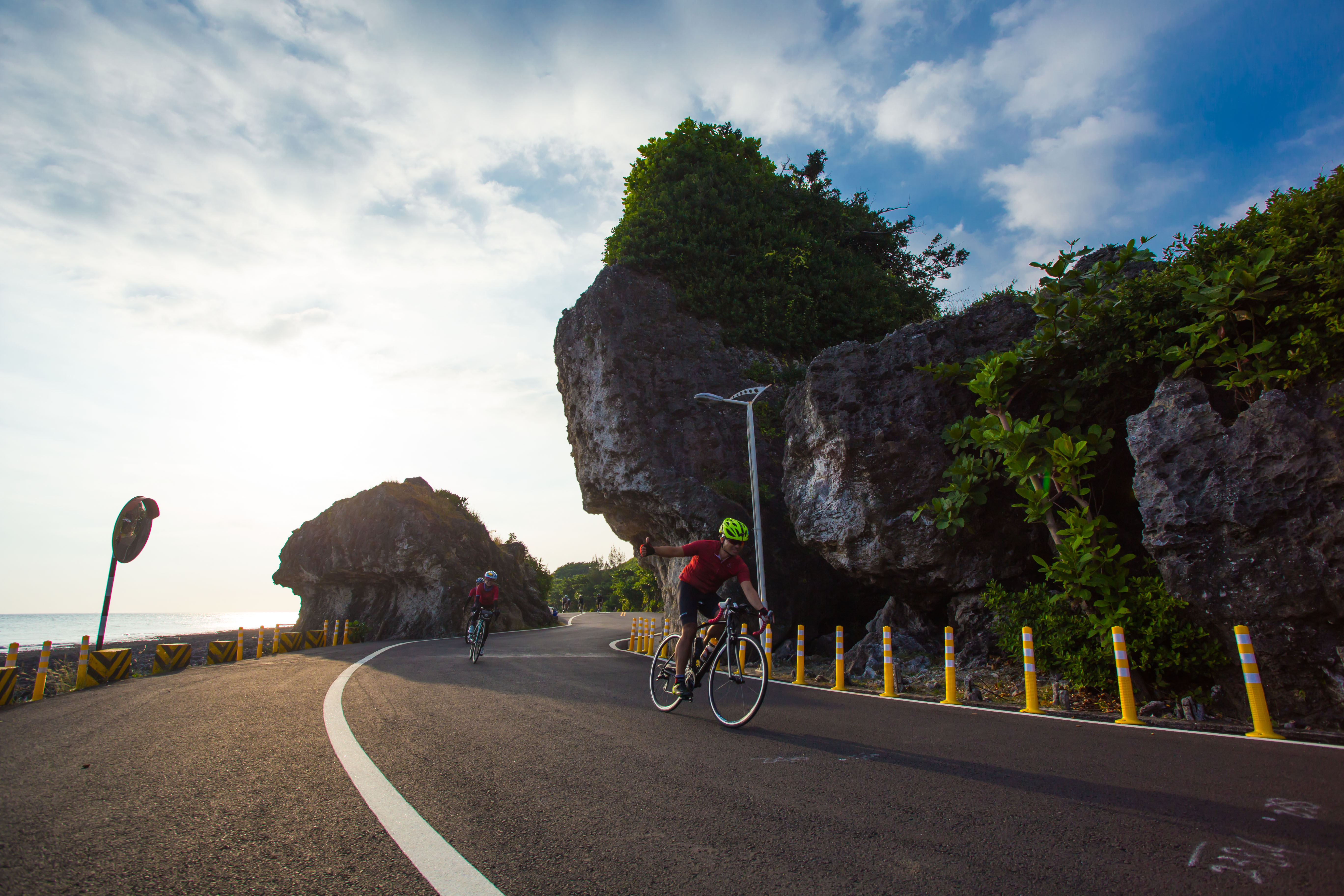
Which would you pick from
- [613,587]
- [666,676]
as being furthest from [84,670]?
[613,587]

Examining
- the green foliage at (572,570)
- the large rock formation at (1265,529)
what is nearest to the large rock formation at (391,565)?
the large rock formation at (1265,529)

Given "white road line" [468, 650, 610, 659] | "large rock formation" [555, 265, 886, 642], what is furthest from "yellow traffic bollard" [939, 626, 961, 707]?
"large rock formation" [555, 265, 886, 642]

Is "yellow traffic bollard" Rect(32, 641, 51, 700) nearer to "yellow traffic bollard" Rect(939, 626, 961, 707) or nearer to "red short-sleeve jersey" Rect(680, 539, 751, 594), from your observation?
"red short-sleeve jersey" Rect(680, 539, 751, 594)

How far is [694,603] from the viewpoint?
6.89 m

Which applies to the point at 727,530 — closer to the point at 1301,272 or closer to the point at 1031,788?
the point at 1031,788

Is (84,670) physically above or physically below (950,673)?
below

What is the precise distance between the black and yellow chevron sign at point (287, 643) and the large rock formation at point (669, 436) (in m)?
10.5

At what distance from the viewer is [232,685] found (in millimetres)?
8914

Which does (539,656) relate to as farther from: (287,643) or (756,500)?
(287,643)

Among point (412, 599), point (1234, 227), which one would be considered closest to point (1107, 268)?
point (1234, 227)

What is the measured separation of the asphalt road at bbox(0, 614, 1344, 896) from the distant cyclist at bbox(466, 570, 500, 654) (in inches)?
264

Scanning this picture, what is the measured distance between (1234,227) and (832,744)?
340 inches

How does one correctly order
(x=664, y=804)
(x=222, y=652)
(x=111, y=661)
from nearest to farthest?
(x=664, y=804) → (x=111, y=661) → (x=222, y=652)

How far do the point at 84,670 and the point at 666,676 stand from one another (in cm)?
955
